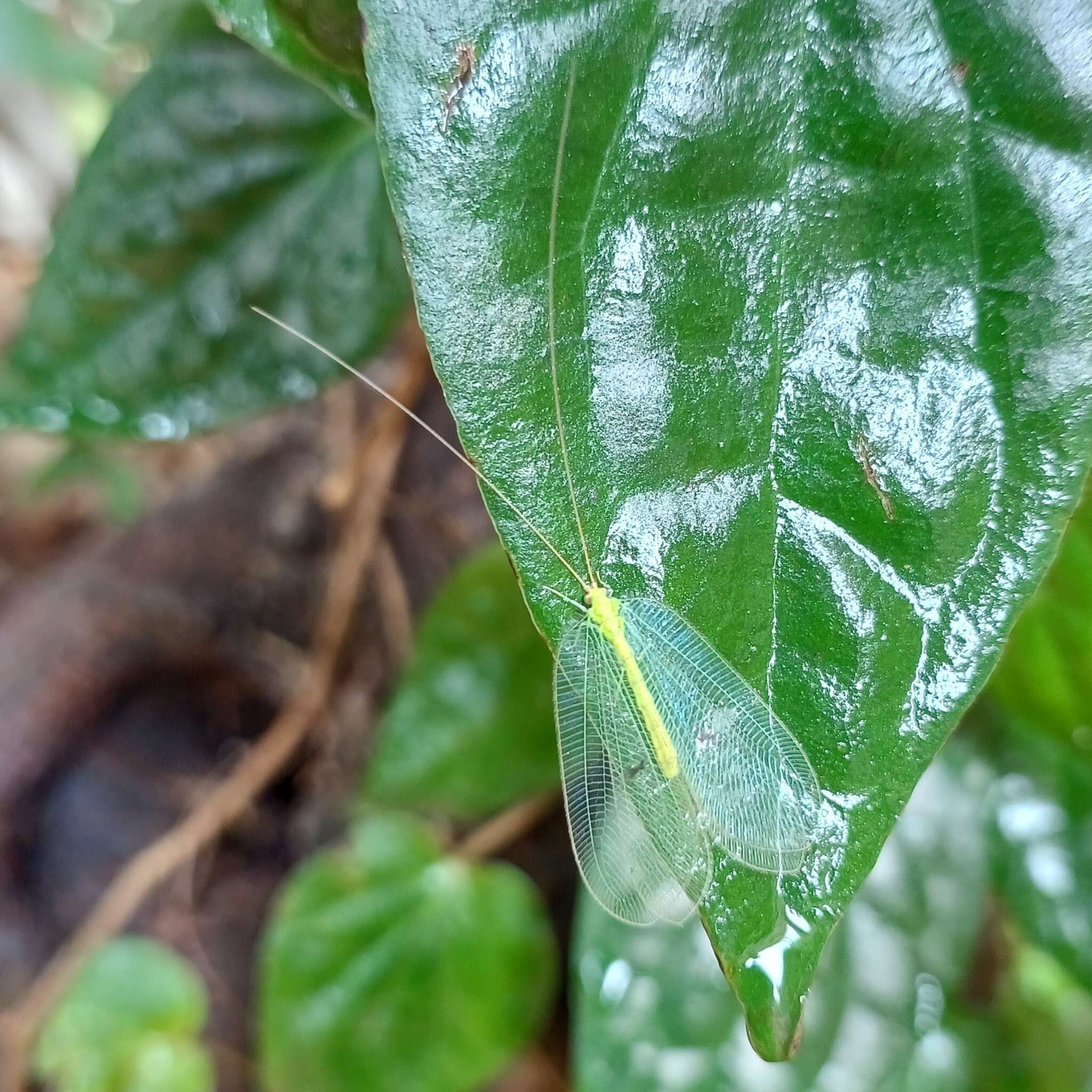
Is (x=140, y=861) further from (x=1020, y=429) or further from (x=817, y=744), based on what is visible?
(x=1020, y=429)

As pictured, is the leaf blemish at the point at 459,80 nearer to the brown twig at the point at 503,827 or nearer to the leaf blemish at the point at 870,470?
the leaf blemish at the point at 870,470

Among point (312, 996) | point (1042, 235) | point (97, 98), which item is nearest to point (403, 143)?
point (1042, 235)

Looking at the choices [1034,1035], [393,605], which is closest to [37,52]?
[393,605]

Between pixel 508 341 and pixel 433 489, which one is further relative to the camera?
pixel 433 489

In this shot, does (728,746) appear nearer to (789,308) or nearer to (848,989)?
(848,989)

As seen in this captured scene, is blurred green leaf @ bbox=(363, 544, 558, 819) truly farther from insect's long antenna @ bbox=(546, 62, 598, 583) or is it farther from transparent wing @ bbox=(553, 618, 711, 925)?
insect's long antenna @ bbox=(546, 62, 598, 583)

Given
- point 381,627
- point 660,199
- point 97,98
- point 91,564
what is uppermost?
point 97,98
